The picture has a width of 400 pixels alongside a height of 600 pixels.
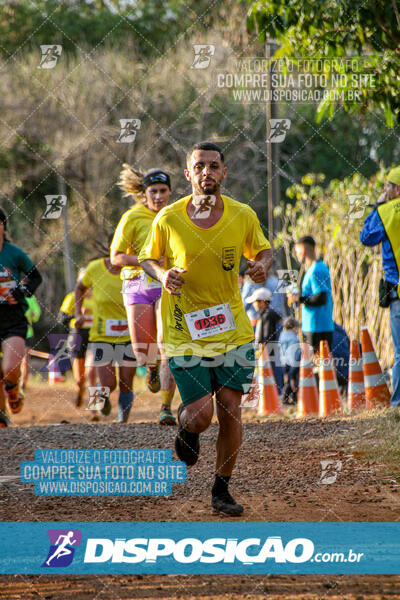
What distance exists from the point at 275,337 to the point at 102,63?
13564 mm

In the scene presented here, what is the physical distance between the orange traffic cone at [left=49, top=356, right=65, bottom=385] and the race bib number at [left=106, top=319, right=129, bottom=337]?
633 centimetres

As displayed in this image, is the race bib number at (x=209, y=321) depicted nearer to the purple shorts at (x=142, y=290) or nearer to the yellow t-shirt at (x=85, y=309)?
the purple shorts at (x=142, y=290)

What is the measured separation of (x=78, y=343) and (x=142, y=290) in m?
3.98

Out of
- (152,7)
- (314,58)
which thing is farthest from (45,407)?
(152,7)

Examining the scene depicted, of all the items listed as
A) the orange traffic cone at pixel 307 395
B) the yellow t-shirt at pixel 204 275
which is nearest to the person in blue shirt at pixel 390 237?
the orange traffic cone at pixel 307 395

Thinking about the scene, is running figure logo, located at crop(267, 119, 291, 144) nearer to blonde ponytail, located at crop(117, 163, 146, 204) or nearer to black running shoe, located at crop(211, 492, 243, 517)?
blonde ponytail, located at crop(117, 163, 146, 204)

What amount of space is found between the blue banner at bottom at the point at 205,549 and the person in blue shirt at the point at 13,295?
161 inches

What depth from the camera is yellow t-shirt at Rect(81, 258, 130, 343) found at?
30.2 ft

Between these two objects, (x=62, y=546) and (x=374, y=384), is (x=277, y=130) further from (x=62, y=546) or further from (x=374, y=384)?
(x=62, y=546)

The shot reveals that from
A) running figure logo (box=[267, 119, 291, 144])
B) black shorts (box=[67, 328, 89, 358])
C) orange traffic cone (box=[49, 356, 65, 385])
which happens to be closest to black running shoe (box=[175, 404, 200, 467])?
running figure logo (box=[267, 119, 291, 144])

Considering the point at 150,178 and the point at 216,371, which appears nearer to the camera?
the point at 216,371

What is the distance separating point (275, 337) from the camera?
424 inches

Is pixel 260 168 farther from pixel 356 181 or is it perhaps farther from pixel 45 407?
pixel 45 407

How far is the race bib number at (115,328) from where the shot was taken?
920cm
